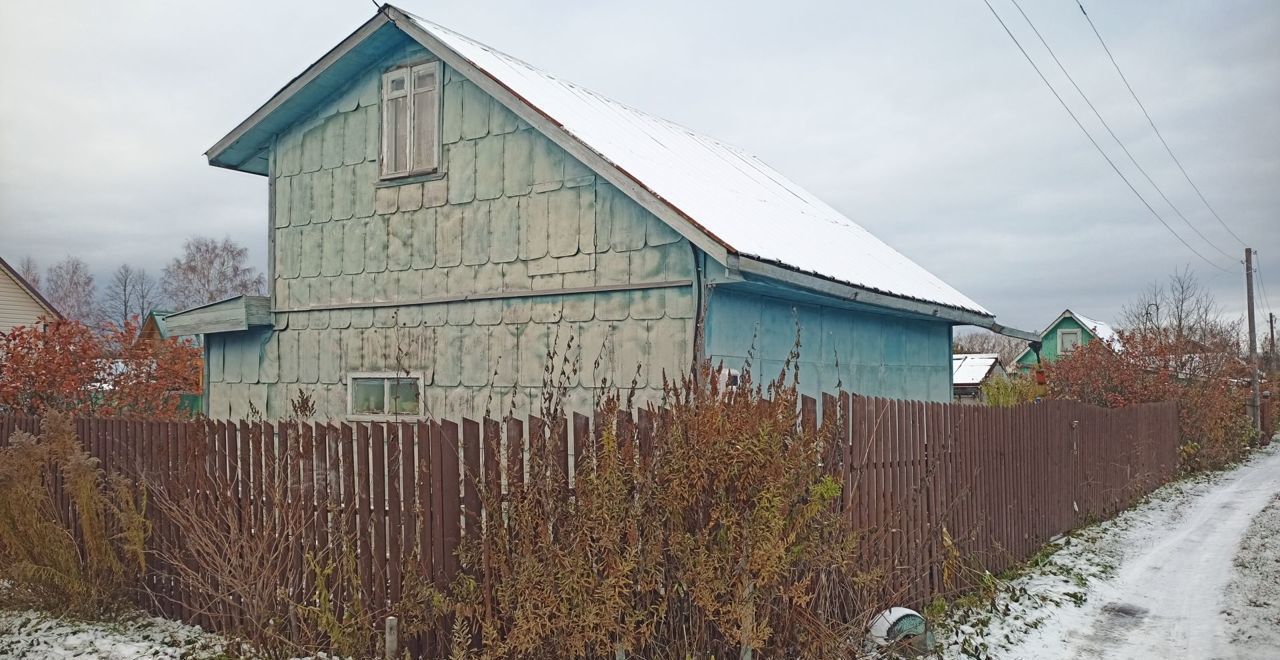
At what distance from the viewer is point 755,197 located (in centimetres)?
1141

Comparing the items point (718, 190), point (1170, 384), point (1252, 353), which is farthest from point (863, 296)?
point (1252, 353)

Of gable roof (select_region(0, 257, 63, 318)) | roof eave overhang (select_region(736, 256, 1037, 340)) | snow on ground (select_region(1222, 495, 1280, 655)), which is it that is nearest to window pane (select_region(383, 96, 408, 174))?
roof eave overhang (select_region(736, 256, 1037, 340))

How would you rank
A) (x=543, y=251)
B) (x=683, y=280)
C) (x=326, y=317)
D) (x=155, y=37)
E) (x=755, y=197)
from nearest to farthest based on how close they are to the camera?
(x=683, y=280) < (x=543, y=251) < (x=326, y=317) < (x=755, y=197) < (x=155, y=37)

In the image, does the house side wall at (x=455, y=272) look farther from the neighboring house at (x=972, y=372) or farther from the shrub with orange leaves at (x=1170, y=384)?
the neighboring house at (x=972, y=372)

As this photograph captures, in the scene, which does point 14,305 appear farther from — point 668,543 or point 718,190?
point 668,543

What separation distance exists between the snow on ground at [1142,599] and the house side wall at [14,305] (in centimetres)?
3357

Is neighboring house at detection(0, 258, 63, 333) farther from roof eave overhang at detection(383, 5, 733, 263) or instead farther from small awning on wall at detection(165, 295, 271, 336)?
roof eave overhang at detection(383, 5, 733, 263)

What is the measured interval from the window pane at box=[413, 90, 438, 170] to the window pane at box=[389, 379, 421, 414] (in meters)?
2.33

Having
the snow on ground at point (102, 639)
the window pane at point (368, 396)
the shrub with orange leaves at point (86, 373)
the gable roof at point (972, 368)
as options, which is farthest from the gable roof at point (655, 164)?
the gable roof at point (972, 368)

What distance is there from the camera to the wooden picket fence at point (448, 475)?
552 centimetres

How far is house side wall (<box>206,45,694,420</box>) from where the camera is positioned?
8367 mm

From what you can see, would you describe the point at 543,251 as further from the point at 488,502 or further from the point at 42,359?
the point at 42,359

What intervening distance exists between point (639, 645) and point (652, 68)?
143 ft

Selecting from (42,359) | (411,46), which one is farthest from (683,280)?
(42,359)
